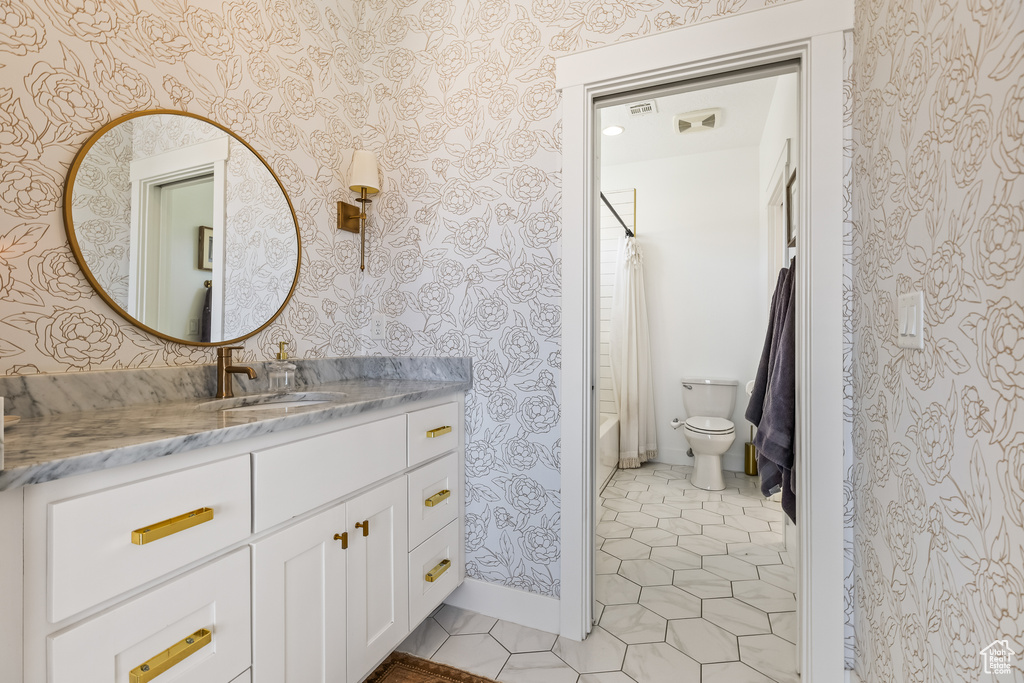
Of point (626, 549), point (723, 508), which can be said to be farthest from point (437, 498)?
point (723, 508)

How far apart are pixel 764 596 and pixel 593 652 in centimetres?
82

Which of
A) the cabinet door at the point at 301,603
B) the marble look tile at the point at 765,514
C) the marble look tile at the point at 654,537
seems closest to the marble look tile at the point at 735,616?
the marble look tile at the point at 654,537

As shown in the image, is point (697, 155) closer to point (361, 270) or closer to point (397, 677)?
point (361, 270)

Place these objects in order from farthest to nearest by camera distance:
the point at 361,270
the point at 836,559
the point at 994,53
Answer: the point at 361,270
the point at 836,559
the point at 994,53

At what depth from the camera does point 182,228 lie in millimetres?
1427

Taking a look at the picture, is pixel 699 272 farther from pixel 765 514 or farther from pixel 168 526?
pixel 168 526

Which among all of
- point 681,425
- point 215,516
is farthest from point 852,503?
point 681,425

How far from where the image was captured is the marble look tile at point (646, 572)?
2.05m

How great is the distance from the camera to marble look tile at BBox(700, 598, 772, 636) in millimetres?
1718

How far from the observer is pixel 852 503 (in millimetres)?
1362

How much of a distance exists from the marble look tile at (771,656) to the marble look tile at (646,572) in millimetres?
424

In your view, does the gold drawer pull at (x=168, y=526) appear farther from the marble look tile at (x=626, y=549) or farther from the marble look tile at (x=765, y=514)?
the marble look tile at (x=765, y=514)

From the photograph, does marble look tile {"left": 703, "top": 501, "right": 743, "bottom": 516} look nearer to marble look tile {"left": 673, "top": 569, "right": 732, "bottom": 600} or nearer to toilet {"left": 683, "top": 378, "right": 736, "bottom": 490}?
toilet {"left": 683, "top": 378, "right": 736, "bottom": 490}

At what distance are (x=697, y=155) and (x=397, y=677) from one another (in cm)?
393
